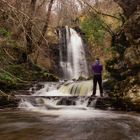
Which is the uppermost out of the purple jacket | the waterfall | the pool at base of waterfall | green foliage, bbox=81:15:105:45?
green foliage, bbox=81:15:105:45

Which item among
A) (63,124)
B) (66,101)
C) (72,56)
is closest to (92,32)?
(72,56)

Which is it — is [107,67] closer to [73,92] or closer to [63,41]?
[73,92]

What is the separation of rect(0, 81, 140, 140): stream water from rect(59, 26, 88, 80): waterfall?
15878mm

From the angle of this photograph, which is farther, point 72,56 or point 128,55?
point 72,56

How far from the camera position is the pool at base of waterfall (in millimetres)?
8492

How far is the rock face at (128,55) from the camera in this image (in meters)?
15.4

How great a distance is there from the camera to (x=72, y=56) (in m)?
33.2

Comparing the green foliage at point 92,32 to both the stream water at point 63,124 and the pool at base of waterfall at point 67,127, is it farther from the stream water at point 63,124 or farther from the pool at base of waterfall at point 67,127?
the pool at base of waterfall at point 67,127

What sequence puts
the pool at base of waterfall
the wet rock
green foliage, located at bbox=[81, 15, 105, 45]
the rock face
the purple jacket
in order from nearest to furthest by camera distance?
the pool at base of waterfall → the rock face → the wet rock → the purple jacket → green foliage, located at bbox=[81, 15, 105, 45]

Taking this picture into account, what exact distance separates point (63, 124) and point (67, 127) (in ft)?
2.06

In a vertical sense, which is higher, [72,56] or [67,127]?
[72,56]

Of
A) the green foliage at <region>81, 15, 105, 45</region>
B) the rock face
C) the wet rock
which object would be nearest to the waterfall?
the green foliage at <region>81, 15, 105, 45</region>

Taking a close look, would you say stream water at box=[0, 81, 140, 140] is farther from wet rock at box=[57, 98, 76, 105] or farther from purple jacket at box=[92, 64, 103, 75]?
purple jacket at box=[92, 64, 103, 75]

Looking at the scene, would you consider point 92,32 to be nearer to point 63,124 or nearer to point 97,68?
point 97,68
